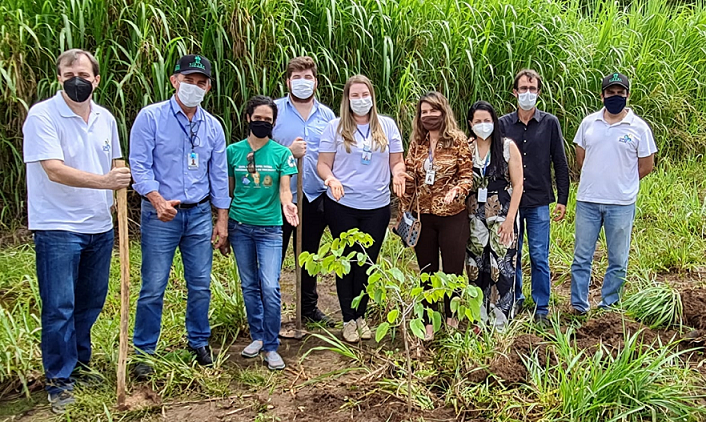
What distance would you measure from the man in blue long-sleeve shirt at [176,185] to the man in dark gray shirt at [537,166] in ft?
6.47

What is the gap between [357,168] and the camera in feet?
12.0

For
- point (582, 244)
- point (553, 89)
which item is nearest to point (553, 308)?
point (582, 244)

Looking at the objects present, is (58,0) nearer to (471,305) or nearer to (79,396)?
(79,396)

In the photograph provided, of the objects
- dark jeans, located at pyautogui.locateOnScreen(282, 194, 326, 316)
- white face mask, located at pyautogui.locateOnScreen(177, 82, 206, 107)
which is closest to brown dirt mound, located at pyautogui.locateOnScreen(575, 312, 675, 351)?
dark jeans, located at pyautogui.locateOnScreen(282, 194, 326, 316)

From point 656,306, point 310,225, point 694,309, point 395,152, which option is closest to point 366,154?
point 395,152

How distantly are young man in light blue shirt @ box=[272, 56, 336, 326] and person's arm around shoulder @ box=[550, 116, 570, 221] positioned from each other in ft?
4.95

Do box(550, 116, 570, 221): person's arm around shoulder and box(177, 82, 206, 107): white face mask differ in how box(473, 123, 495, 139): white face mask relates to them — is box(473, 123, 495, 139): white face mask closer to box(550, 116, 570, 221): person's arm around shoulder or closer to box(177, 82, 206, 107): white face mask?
box(550, 116, 570, 221): person's arm around shoulder

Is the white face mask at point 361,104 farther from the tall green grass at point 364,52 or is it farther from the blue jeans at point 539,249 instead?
the tall green grass at point 364,52

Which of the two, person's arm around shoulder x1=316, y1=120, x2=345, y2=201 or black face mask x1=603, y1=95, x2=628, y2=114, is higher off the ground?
black face mask x1=603, y1=95, x2=628, y2=114

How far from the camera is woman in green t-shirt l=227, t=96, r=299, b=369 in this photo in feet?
11.4

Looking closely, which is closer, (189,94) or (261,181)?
(189,94)

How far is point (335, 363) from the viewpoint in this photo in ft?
11.5

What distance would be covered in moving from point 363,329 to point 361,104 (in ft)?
4.72

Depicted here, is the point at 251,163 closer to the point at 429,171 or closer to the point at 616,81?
the point at 429,171
